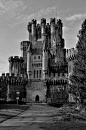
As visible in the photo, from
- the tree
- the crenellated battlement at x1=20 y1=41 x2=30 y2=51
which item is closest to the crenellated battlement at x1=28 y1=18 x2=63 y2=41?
the crenellated battlement at x1=20 y1=41 x2=30 y2=51

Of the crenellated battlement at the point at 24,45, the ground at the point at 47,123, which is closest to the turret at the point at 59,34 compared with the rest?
the crenellated battlement at the point at 24,45

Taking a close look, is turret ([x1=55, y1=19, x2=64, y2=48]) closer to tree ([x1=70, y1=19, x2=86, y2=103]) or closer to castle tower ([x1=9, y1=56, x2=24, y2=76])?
castle tower ([x1=9, y1=56, x2=24, y2=76])

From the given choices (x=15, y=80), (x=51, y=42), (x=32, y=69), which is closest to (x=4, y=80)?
(x=15, y=80)

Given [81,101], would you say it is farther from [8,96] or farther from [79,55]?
[8,96]

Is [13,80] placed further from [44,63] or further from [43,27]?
[43,27]

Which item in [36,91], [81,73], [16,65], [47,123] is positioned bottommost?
[47,123]

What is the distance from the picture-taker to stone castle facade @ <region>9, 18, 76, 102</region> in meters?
77.7

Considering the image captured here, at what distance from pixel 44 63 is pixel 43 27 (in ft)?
85.8

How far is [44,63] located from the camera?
8662 centimetres

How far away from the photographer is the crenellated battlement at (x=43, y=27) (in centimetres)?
10656

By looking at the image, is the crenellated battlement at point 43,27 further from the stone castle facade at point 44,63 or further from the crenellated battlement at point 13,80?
the crenellated battlement at point 13,80

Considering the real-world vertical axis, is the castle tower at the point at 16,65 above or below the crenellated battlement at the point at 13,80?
above

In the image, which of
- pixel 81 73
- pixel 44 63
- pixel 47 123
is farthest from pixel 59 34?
pixel 47 123

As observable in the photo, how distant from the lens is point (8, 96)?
78.4 m
